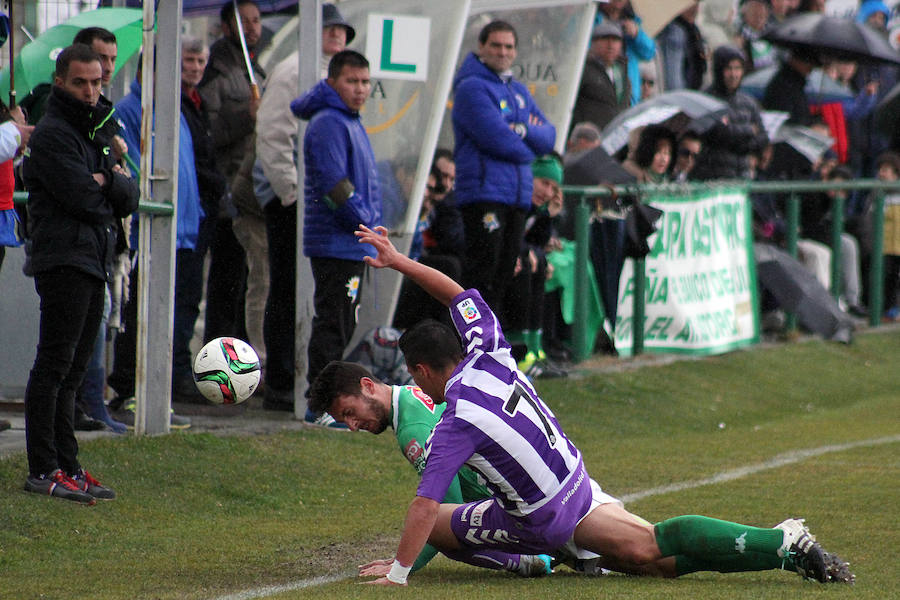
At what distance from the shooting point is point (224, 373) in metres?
7.64

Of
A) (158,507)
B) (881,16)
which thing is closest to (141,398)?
(158,507)

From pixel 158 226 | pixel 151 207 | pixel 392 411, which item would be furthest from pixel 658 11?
pixel 392 411

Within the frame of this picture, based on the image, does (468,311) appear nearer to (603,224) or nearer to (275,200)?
(275,200)

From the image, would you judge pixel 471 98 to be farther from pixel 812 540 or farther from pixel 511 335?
pixel 812 540

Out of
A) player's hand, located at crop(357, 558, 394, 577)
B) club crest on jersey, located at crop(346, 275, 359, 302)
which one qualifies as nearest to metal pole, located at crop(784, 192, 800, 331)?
club crest on jersey, located at crop(346, 275, 359, 302)

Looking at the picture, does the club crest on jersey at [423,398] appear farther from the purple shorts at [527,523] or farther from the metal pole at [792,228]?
the metal pole at [792,228]

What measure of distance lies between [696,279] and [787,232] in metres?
2.18

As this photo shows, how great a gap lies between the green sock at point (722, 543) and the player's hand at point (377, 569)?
1178mm

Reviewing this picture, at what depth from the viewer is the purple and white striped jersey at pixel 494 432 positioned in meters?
6.15

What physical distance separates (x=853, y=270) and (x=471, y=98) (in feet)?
24.7

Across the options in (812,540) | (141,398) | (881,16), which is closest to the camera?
(812,540)

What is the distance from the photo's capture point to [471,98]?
37.5 feet

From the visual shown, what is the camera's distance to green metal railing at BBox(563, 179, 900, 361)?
1307cm

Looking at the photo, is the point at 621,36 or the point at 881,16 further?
the point at 881,16
